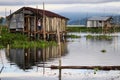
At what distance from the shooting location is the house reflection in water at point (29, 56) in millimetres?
33875

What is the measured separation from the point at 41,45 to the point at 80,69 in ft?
73.5

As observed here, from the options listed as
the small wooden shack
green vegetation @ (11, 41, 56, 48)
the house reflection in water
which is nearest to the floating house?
the small wooden shack

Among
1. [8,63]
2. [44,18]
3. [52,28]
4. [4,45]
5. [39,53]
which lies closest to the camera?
[8,63]

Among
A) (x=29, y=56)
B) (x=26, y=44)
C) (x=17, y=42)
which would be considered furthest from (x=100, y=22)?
(x=29, y=56)

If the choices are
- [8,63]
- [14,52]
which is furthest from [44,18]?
[8,63]

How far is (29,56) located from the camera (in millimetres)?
39938

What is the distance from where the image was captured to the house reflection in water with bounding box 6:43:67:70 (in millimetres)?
33875

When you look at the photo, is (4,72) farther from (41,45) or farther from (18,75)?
(41,45)

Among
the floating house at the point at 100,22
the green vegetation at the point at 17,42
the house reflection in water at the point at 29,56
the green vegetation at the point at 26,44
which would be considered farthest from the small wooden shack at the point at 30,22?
the floating house at the point at 100,22

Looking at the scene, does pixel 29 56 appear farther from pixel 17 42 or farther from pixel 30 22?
pixel 30 22

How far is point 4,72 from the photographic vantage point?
91.4 feet

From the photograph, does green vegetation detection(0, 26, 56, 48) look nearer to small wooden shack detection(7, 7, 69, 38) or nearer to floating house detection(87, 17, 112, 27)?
small wooden shack detection(7, 7, 69, 38)

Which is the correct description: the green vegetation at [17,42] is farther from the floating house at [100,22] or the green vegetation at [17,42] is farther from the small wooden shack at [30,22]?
the floating house at [100,22]

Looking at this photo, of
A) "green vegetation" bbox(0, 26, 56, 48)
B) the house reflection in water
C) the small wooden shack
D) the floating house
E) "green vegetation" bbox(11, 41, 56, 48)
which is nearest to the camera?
the house reflection in water
